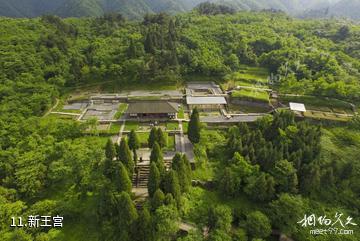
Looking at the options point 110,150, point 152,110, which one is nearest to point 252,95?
point 152,110

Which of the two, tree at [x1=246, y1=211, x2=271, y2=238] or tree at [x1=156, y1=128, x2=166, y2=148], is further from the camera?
tree at [x1=156, y1=128, x2=166, y2=148]

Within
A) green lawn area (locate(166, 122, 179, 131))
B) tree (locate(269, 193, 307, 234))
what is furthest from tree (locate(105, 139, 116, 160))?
tree (locate(269, 193, 307, 234))

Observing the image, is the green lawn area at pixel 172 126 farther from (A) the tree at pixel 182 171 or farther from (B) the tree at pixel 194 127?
(A) the tree at pixel 182 171

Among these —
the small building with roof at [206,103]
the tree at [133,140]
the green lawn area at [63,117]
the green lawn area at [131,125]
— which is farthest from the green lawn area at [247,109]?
the green lawn area at [63,117]

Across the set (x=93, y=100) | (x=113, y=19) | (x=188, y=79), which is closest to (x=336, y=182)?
(x=188, y=79)

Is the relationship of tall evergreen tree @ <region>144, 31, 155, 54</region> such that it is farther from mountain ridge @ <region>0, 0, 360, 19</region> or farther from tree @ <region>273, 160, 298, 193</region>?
mountain ridge @ <region>0, 0, 360, 19</region>

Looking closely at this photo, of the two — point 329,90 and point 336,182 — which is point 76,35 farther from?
point 336,182
